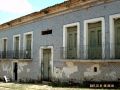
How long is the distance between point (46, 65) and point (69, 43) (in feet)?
9.63

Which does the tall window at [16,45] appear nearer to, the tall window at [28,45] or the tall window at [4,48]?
the tall window at [28,45]

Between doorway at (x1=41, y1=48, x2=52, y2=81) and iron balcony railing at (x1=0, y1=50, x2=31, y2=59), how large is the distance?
1.93m

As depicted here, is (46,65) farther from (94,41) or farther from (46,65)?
(94,41)

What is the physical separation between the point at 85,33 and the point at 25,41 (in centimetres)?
760

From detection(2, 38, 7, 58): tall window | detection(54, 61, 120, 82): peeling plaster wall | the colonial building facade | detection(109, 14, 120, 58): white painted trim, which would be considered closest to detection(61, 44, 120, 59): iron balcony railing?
the colonial building facade

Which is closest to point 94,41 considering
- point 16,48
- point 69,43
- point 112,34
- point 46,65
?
point 112,34

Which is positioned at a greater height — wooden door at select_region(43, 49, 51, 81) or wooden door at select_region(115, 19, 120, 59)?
wooden door at select_region(115, 19, 120, 59)

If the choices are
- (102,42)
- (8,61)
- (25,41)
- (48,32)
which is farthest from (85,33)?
(8,61)

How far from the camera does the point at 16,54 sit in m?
23.4

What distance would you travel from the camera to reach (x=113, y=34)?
14391 millimetres

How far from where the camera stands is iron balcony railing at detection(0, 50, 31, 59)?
21861 mm

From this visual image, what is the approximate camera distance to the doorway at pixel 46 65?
19406 millimetres

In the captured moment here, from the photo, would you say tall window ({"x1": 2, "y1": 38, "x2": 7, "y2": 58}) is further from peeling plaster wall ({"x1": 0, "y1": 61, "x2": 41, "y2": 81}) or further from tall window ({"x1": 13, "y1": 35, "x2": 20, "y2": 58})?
tall window ({"x1": 13, "y1": 35, "x2": 20, "y2": 58})

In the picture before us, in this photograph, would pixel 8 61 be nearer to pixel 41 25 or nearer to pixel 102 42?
pixel 41 25
